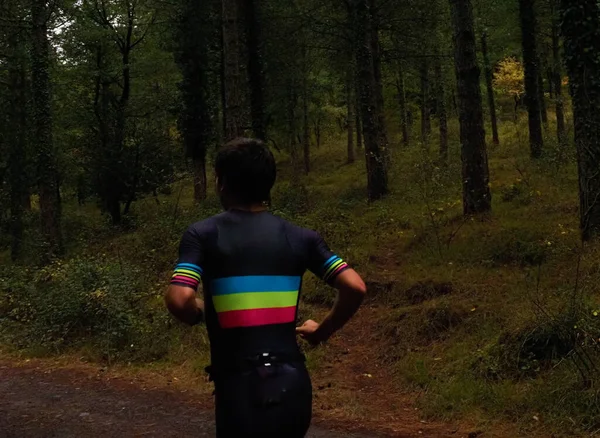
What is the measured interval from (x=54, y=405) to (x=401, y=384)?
4253mm

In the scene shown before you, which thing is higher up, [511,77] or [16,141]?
[511,77]

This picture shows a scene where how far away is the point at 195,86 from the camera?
2478 cm

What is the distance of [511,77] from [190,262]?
41.1 m

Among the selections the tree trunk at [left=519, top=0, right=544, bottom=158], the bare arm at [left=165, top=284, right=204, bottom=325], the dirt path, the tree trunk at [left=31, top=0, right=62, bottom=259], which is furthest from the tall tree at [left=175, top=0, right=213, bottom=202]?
the bare arm at [left=165, top=284, right=204, bottom=325]

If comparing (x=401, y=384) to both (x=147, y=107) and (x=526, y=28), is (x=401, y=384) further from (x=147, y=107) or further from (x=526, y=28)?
(x=147, y=107)

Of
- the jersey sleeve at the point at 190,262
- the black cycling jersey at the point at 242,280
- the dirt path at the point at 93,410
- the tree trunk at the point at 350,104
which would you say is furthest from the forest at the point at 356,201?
the jersey sleeve at the point at 190,262

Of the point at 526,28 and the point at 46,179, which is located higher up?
the point at 526,28

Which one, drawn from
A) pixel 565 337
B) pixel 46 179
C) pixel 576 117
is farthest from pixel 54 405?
pixel 46 179

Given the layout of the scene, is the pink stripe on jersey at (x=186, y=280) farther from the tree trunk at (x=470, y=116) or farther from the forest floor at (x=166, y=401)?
the tree trunk at (x=470, y=116)

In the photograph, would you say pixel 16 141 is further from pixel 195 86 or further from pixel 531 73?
pixel 531 73

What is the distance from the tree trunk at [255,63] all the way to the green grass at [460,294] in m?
6.06

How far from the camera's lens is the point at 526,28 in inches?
705

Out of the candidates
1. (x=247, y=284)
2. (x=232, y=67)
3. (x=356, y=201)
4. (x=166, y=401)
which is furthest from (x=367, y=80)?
(x=247, y=284)

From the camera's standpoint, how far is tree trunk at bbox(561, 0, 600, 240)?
326 inches
